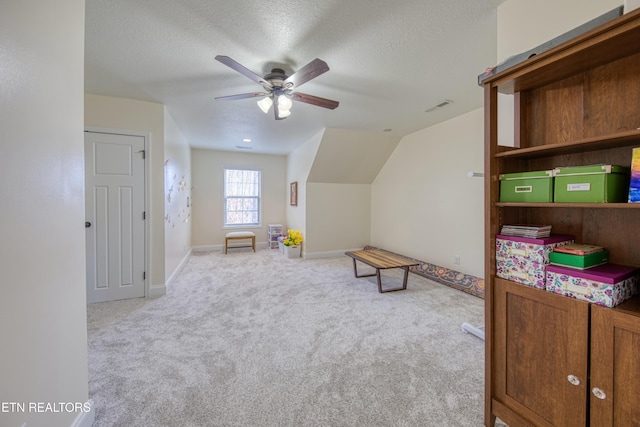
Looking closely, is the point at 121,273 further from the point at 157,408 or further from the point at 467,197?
the point at 467,197

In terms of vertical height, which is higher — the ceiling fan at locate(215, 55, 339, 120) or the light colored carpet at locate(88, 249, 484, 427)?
the ceiling fan at locate(215, 55, 339, 120)

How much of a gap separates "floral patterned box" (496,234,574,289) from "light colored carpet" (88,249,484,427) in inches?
34.2

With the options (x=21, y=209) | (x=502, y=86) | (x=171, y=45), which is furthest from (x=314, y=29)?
(x=21, y=209)

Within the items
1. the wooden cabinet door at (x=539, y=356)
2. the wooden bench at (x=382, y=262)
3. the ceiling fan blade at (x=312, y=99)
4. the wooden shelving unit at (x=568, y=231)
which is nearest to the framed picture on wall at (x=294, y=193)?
the wooden bench at (x=382, y=262)

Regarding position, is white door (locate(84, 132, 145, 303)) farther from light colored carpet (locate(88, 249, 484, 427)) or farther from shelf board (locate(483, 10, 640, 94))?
shelf board (locate(483, 10, 640, 94))

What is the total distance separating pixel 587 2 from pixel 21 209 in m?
2.75

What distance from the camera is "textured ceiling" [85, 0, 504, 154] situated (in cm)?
166

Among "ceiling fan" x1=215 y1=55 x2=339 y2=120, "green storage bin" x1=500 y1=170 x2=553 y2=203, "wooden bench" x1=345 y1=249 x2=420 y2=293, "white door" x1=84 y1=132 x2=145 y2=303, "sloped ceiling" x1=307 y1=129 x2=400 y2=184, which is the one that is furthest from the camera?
"sloped ceiling" x1=307 y1=129 x2=400 y2=184

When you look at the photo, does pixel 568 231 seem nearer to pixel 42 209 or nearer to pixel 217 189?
pixel 42 209

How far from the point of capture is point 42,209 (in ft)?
3.51

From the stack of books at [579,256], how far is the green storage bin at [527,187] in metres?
0.24

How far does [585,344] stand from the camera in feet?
→ 3.43

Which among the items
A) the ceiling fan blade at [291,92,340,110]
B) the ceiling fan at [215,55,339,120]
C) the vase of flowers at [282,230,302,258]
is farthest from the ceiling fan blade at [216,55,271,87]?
the vase of flowers at [282,230,302,258]

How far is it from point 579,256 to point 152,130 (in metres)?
4.14
